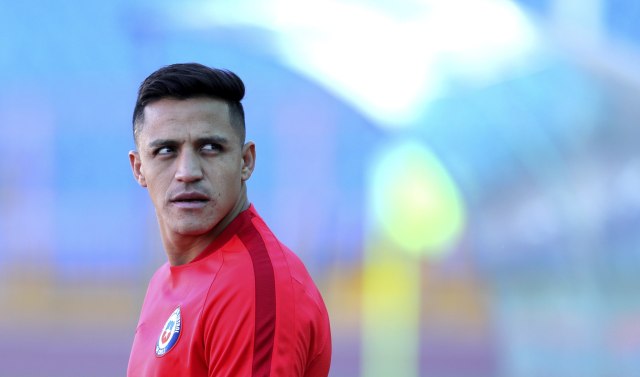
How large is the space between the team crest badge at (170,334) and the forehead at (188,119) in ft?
0.95

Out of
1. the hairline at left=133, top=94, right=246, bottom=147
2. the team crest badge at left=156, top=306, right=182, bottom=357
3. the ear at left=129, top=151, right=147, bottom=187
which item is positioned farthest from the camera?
the ear at left=129, top=151, right=147, bottom=187

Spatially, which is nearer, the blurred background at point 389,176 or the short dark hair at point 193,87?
the short dark hair at point 193,87

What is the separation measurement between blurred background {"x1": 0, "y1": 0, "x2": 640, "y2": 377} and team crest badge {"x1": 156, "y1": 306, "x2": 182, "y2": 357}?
5.24ft

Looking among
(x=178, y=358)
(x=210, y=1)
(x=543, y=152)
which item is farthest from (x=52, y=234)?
(x=178, y=358)

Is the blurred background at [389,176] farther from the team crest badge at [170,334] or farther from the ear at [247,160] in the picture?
the team crest badge at [170,334]

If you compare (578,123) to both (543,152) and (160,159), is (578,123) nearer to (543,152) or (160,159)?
(543,152)

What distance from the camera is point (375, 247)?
3.05 meters

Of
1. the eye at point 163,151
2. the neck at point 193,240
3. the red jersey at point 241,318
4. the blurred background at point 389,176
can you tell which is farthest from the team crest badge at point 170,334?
the blurred background at point 389,176

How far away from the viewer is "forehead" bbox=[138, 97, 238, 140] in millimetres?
1529

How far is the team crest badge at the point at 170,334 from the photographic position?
4.75 feet

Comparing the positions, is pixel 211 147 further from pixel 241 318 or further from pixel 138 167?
pixel 241 318

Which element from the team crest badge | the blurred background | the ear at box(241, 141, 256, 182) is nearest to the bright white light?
the blurred background

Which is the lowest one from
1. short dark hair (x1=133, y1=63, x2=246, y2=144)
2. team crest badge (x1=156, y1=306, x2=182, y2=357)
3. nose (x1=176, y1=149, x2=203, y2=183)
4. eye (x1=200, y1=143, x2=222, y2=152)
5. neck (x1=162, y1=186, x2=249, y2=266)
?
team crest badge (x1=156, y1=306, x2=182, y2=357)

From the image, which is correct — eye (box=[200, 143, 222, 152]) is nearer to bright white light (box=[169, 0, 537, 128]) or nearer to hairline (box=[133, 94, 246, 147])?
hairline (box=[133, 94, 246, 147])
